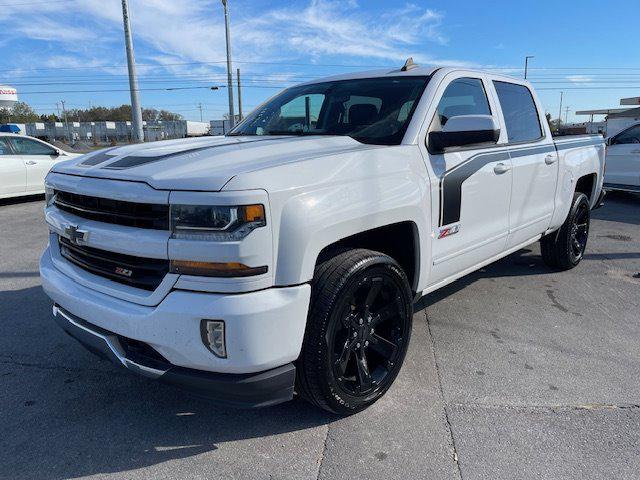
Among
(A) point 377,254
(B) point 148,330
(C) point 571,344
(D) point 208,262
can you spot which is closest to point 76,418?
(B) point 148,330

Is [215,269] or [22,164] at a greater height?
[215,269]

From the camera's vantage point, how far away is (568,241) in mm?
5410

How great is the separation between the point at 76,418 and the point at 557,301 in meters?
4.03

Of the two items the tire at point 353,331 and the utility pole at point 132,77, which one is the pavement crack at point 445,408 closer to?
the tire at point 353,331

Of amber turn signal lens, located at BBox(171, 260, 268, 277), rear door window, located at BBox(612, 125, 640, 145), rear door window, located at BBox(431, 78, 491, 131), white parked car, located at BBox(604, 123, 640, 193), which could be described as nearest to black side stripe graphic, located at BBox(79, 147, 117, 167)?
amber turn signal lens, located at BBox(171, 260, 268, 277)

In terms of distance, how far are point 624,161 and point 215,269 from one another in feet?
35.6

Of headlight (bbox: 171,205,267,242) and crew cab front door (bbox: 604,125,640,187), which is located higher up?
headlight (bbox: 171,205,267,242)

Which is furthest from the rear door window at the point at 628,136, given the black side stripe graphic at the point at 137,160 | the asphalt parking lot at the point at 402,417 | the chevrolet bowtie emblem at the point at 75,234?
the chevrolet bowtie emblem at the point at 75,234

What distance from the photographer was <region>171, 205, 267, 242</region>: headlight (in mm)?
2131

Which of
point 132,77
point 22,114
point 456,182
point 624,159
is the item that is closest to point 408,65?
point 456,182

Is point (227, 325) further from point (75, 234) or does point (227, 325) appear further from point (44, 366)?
point (44, 366)

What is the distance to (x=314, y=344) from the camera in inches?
95.4

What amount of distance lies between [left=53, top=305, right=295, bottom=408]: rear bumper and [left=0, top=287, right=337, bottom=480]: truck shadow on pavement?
1.33 feet

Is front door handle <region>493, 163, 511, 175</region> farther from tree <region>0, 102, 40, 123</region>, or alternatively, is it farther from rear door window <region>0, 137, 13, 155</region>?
tree <region>0, 102, 40, 123</region>
